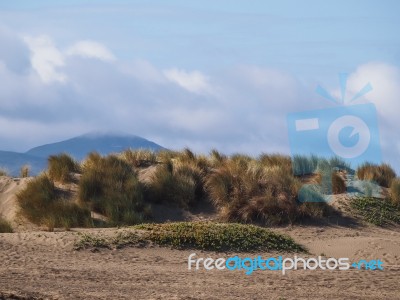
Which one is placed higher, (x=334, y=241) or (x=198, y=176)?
(x=198, y=176)

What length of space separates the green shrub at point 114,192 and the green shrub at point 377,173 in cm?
687

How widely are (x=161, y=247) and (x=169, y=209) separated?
502 cm

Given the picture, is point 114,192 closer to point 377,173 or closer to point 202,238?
point 202,238

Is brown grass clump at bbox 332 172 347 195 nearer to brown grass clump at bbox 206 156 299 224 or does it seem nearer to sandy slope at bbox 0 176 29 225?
brown grass clump at bbox 206 156 299 224

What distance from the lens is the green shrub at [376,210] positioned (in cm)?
1966

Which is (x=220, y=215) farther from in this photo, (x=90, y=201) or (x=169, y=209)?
(x=90, y=201)

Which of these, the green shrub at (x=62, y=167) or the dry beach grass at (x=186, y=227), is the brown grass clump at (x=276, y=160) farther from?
the green shrub at (x=62, y=167)

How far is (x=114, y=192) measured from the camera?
19.4 m

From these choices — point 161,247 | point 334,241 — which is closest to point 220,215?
point 334,241

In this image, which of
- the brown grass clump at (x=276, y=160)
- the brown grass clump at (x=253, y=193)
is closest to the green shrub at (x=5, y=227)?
the brown grass clump at (x=253, y=193)

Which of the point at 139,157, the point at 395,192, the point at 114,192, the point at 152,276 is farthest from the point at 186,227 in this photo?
the point at 395,192

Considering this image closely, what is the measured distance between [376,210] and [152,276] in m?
9.50

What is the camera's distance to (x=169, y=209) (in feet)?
65.2

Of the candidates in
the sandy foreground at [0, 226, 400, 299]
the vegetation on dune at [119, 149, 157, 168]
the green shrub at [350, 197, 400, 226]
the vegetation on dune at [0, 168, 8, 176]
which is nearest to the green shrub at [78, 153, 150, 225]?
the vegetation on dune at [119, 149, 157, 168]
